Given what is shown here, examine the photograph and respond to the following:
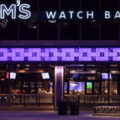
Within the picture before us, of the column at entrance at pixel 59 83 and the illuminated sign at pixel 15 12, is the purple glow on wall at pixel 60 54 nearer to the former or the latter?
the column at entrance at pixel 59 83

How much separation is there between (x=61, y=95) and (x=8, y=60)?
16.7 ft

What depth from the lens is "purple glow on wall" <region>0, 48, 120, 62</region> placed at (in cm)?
2634

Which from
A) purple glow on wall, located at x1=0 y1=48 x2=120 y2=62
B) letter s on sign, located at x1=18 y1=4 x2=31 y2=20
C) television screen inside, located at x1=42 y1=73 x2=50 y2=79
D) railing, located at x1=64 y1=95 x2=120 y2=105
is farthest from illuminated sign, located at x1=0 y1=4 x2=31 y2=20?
railing, located at x1=64 y1=95 x2=120 y2=105

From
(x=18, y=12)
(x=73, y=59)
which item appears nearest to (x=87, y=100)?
(x=73, y=59)

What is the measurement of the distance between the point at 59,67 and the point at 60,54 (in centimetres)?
142

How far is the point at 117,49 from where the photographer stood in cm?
2633

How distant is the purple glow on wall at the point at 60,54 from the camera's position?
1037 inches

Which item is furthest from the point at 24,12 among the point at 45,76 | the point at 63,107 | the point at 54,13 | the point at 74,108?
the point at 74,108

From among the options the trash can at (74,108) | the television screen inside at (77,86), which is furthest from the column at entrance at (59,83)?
the trash can at (74,108)

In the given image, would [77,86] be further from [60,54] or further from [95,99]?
[60,54]

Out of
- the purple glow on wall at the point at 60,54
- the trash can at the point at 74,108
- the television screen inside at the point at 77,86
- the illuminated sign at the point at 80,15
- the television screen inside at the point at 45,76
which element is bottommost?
the trash can at the point at 74,108

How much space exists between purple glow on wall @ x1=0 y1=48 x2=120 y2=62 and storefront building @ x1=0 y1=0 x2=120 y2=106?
0.52 meters

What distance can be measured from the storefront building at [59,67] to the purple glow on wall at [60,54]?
52 cm

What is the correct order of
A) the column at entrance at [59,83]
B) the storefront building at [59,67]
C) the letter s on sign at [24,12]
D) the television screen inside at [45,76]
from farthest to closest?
the television screen inside at [45,76]
the column at entrance at [59,83]
the storefront building at [59,67]
the letter s on sign at [24,12]
